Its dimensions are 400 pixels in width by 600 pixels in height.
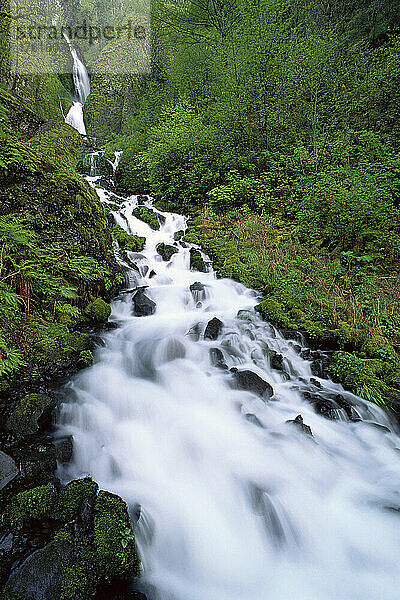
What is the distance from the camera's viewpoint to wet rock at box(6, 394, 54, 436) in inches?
114

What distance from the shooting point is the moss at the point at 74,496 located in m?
2.20

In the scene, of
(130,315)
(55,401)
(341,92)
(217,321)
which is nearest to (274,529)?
(55,401)

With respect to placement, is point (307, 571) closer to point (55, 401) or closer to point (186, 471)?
point (186, 471)

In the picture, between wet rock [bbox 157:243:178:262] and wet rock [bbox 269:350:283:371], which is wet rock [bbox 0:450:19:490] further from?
wet rock [bbox 157:243:178:262]

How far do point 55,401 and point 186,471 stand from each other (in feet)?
5.16

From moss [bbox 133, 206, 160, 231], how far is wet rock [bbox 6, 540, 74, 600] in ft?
31.6

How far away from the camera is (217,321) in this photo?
5.63 m

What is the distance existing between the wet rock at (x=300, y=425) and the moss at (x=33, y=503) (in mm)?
2573

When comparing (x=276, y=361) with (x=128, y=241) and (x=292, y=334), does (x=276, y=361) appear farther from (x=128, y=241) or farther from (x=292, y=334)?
(x=128, y=241)

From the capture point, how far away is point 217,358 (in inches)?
191

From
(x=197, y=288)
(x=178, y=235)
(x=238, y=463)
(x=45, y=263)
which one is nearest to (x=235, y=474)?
(x=238, y=463)

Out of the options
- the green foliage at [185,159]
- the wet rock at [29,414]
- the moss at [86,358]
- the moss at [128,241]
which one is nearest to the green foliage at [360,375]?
the moss at [86,358]

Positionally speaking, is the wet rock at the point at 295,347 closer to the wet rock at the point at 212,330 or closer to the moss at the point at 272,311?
the moss at the point at 272,311

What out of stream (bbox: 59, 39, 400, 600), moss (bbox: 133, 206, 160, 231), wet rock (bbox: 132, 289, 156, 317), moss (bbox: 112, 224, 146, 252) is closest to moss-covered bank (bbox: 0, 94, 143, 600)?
stream (bbox: 59, 39, 400, 600)
